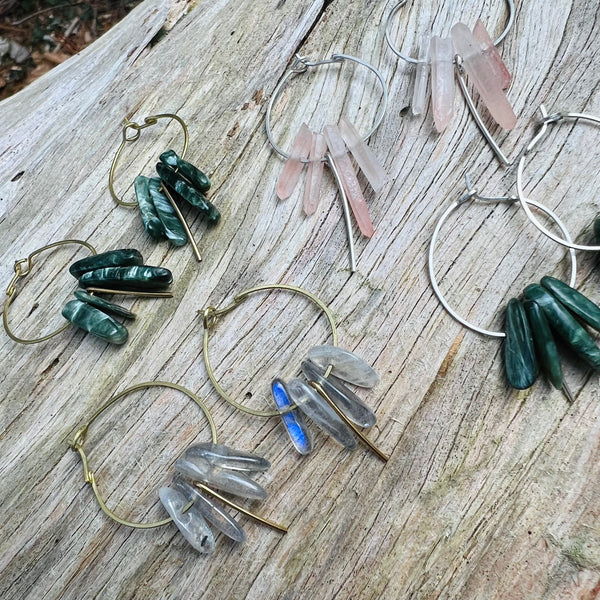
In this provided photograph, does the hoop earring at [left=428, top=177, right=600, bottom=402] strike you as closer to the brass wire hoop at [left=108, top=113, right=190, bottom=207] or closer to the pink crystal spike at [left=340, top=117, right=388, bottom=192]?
the pink crystal spike at [left=340, top=117, right=388, bottom=192]

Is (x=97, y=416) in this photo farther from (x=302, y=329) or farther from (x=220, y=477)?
(x=302, y=329)

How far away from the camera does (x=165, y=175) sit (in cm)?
182

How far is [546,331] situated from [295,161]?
89 cm

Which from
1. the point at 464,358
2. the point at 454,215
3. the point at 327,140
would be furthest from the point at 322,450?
the point at 327,140

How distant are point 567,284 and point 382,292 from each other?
1.60 feet

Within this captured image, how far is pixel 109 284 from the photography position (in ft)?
5.68

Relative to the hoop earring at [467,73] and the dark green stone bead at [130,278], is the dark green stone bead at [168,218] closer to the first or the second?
the dark green stone bead at [130,278]

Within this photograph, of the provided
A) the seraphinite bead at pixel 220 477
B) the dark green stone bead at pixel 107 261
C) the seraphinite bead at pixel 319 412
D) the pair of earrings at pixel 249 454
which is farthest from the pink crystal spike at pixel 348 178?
the seraphinite bead at pixel 220 477

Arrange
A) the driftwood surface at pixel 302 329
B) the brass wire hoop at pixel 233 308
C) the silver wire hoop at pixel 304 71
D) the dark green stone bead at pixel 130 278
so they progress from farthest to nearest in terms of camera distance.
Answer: the silver wire hoop at pixel 304 71, the dark green stone bead at pixel 130 278, the brass wire hoop at pixel 233 308, the driftwood surface at pixel 302 329

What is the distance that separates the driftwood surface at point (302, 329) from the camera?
4.64 ft

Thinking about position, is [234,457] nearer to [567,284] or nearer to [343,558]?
[343,558]

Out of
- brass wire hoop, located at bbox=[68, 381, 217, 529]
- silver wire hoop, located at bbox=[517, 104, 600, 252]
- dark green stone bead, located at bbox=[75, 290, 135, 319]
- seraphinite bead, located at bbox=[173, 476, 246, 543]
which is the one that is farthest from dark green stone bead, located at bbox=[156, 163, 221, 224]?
silver wire hoop, located at bbox=[517, 104, 600, 252]

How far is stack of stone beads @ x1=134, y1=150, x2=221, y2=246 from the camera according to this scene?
1789mm

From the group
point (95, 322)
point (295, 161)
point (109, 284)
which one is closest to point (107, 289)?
point (109, 284)
